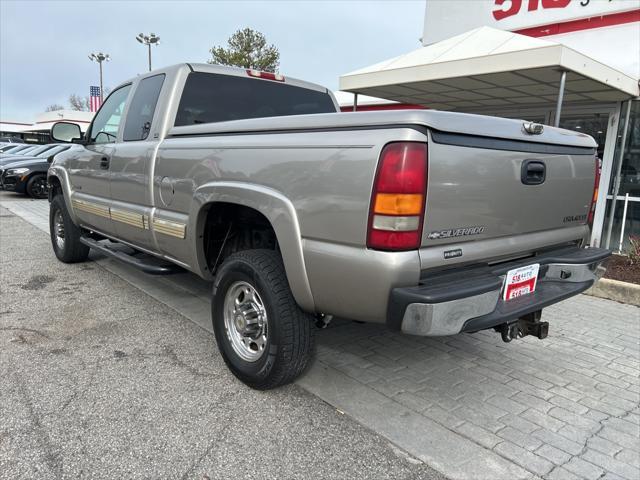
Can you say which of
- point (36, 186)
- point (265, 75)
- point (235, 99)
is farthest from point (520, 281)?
point (36, 186)

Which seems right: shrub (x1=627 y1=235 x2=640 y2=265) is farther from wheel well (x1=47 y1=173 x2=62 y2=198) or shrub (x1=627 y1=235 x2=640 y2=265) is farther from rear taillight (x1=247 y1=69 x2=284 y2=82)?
wheel well (x1=47 y1=173 x2=62 y2=198)

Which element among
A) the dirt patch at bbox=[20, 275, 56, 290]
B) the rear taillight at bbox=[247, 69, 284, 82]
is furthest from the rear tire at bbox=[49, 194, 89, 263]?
the rear taillight at bbox=[247, 69, 284, 82]

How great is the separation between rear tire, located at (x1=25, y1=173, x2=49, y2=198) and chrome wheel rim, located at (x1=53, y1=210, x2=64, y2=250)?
9.10 meters

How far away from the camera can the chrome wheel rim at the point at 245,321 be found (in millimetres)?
2937

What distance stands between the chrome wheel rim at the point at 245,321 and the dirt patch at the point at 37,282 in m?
3.01

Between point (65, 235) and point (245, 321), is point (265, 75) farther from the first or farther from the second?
point (65, 235)

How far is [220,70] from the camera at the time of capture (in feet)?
13.2

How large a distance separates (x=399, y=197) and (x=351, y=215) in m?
0.24

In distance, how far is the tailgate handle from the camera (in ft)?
8.55

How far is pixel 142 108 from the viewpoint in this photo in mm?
4117

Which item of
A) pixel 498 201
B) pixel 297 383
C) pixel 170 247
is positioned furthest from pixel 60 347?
pixel 498 201

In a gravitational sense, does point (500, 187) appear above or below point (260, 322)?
above

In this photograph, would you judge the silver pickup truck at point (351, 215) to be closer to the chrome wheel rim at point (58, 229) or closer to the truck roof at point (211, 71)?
the truck roof at point (211, 71)

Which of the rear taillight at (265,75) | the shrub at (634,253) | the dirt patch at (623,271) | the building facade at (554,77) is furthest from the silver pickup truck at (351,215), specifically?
the building facade at (554,77)
